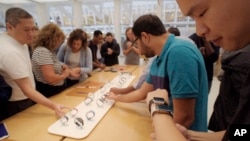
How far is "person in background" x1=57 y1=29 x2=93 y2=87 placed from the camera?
2152mm

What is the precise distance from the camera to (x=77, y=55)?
2.26 meters

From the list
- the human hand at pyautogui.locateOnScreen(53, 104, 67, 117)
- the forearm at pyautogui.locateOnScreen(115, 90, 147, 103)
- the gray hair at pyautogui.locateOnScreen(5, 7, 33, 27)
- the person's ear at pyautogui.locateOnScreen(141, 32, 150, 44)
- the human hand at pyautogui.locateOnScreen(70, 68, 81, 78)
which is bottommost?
the human hand at pyautogui.locateOnScreen(53, 104, 67, 117)

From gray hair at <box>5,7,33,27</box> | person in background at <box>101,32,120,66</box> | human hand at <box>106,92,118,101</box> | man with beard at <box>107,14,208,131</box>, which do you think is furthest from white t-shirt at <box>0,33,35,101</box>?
person in background at <box>101,32,120,66</box>

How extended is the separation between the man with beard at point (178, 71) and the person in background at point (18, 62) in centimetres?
75

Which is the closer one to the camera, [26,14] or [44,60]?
[26,14]

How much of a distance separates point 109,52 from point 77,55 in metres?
1.31

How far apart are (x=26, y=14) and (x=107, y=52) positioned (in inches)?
88.1

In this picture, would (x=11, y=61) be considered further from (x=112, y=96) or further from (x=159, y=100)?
(x=159, y=100)

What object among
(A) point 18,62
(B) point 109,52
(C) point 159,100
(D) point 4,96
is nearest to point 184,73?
(C) point 159,100

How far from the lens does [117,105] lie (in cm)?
146

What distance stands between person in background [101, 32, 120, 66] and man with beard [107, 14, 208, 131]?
2.40 metres

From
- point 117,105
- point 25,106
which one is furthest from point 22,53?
point 117,105

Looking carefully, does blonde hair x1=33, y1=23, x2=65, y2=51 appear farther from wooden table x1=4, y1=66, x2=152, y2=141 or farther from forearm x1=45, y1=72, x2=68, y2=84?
wooden table x1=4, y1=66, x2=152, y2=141

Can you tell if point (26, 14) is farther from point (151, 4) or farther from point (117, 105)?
point (151, 4)
